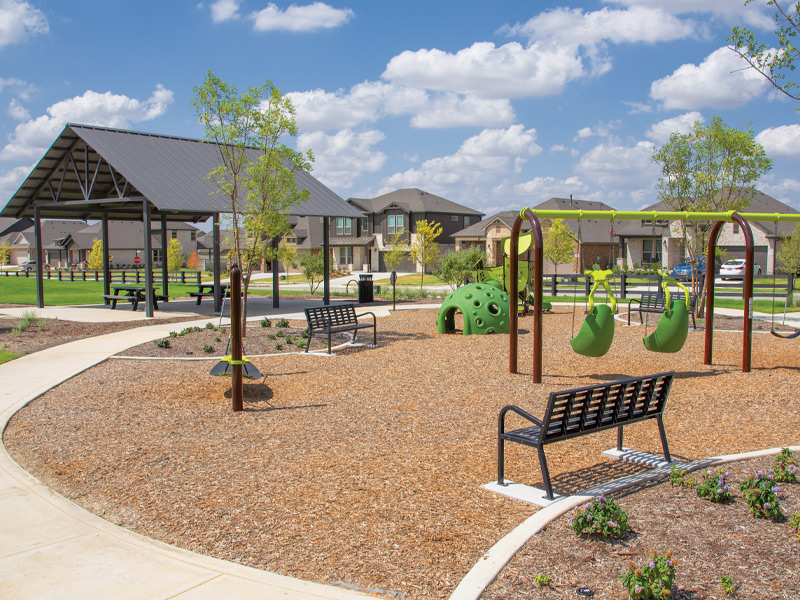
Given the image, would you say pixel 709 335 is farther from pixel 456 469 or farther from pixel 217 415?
pixel 217 415

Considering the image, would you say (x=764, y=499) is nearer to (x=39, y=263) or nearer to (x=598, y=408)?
(x=598, y=408)

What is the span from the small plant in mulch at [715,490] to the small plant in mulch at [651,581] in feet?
5.35

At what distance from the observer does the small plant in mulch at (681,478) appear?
5.57m

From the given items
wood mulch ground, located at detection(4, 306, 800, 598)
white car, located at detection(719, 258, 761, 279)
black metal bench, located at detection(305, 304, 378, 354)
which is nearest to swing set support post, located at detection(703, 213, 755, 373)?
wood mulch ground, located at detection(4, 306, 800, 598)

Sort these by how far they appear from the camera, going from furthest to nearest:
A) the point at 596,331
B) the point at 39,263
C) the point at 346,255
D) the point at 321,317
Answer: the point at 346,255
the point at 39,263
the point at 321,317
the point at 596,331

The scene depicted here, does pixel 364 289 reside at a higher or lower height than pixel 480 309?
higher

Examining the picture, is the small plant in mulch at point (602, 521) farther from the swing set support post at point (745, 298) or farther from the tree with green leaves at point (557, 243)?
the tree with green leaves at point (557, 243)

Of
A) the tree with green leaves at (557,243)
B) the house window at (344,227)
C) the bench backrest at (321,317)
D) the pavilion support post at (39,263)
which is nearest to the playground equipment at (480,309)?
the bench backrest at (321,317)

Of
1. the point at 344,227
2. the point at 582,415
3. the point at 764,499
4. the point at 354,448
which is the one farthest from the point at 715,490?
the point at 344,227

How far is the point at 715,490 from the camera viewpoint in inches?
204

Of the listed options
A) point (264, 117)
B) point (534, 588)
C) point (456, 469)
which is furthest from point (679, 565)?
point (264, 117)

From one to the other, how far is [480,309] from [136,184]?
10689 mm

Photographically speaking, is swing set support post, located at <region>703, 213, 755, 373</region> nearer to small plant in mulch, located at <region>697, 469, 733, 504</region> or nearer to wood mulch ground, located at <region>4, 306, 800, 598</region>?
wood mulch ground, located at <region>4, 306, 800, 598</region>

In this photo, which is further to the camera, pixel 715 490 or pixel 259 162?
pixel 259 162
